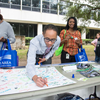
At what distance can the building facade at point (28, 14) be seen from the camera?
11438 mm

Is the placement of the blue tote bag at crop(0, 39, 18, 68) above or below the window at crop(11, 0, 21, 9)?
below

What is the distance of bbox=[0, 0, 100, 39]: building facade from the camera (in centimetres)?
1144

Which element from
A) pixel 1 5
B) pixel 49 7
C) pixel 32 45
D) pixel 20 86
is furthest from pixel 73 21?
pixel 49 7

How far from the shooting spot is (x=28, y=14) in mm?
12188

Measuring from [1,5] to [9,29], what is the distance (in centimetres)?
1098

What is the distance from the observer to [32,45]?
1.20m

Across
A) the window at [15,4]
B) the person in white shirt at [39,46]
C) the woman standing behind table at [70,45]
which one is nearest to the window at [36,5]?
the window at [15,4]

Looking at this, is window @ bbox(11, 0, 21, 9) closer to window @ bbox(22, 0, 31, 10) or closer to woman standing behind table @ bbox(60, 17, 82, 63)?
window @ bbox(22, 0, 31, 10)

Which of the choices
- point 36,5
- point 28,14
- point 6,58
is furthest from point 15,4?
point 6,58

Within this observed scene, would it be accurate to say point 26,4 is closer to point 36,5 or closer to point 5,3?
point 36,5

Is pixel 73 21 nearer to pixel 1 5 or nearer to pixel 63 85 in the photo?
pixel 63 85

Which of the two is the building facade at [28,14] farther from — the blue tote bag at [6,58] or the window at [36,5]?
the blue tote bag at [6,58]

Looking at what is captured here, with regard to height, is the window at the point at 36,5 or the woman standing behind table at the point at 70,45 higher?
the window at the point at 36,5

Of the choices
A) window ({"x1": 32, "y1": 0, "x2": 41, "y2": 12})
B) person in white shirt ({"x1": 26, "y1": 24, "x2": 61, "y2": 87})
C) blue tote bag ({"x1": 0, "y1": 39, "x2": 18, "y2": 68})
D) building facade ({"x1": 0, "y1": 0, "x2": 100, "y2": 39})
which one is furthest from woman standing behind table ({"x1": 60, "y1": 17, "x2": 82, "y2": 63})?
window ({"x1": 32, "y1": 0, "x2": 41, "y2": 12})
